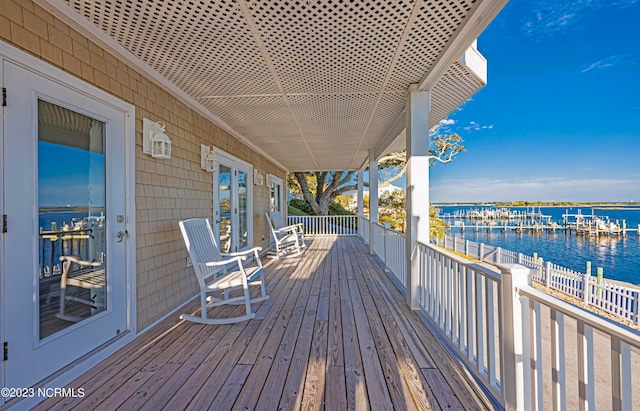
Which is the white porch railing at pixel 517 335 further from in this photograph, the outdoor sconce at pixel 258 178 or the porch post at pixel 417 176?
the outdoor sconce at pixel 258 178

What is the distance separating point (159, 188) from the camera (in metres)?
3.04

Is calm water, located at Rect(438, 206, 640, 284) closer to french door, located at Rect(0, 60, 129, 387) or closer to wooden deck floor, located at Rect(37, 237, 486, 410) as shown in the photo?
wooden deck floor, located at Rect(37, 237, 486, 410)

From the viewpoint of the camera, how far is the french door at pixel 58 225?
166 cm

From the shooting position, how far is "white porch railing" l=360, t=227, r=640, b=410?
977 millimetres

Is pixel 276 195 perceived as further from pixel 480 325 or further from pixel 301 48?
pixel 480 325

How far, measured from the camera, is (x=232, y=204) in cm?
536

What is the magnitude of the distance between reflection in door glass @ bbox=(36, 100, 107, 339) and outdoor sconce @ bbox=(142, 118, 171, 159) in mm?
454

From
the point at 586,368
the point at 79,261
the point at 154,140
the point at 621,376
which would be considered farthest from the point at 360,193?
the point at 621,376

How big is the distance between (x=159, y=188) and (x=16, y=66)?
4.88 feet

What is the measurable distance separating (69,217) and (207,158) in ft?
7.25

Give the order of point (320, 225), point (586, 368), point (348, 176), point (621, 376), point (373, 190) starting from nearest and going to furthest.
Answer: point (621, 376) < point (586, 368) < point (373, 190) < point (320, 225) < point (348, 176)

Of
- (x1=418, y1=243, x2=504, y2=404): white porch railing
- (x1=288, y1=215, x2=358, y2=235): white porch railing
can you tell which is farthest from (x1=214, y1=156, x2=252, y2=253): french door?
(x1=288, y1=215, x2=358, y2=235): white porch railing

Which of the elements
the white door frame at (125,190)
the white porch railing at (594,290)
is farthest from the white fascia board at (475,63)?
the white porch railing at (594,290)

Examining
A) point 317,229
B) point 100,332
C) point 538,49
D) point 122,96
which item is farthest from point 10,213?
point 538,49
